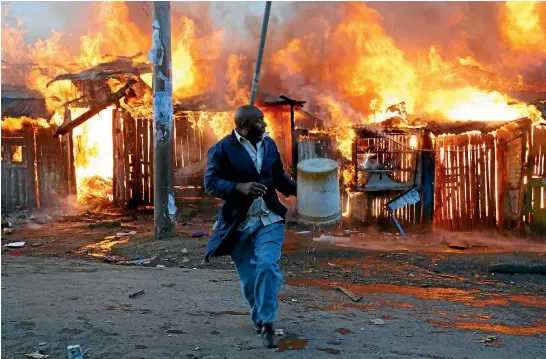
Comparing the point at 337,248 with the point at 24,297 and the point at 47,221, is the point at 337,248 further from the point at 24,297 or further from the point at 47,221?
the point at 47,221

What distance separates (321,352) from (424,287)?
332cm

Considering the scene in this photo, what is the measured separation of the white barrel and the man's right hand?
171cm

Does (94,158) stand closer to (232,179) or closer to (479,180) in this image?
(479,180)

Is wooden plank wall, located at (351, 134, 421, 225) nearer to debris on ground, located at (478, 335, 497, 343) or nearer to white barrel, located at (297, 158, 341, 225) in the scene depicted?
white barrel, located at (297, 158, 341, 225)

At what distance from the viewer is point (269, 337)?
363 cm

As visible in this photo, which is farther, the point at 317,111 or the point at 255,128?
the point at 317,111

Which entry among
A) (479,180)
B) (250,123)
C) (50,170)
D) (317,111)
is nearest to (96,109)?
(50,170)

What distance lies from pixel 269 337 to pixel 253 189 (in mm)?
1126

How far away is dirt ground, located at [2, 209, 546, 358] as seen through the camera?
369cm

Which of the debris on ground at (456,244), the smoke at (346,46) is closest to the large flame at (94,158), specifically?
the smoke at (346,46)

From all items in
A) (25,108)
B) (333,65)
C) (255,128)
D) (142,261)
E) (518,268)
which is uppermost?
(333,65)

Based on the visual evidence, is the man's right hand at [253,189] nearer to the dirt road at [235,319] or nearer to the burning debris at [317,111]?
the dirt road at [235,319]

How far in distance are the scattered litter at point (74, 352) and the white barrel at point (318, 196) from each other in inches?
104

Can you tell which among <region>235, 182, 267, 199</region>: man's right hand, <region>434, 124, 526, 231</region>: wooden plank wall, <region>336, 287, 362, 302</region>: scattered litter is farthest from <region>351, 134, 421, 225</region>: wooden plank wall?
<region>235, 182, 267, 199</region>: man's right hand
